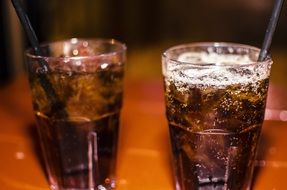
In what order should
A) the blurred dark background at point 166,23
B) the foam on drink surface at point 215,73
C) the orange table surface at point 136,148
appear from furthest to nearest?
the blurred dark background at point 166,23
the orange table surface at point 136,148
the foam on drink surface at point 215,73

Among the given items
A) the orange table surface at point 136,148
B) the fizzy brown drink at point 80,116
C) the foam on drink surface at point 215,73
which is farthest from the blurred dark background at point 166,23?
the foam on drink surface at point 215,73

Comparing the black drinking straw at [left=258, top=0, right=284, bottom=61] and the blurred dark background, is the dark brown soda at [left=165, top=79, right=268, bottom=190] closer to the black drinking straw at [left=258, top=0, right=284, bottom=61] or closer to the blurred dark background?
the black drinking straw at [left=258, top=0, right=284, bottom=61]

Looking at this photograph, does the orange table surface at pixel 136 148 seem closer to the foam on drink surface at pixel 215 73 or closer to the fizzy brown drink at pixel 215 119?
the fizzy brown drink at pixel 215 119

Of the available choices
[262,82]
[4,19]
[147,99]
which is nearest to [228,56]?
[262,82]

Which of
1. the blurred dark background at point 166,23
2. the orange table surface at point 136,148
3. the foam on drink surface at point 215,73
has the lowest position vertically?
the blurred dark background at point 166,23

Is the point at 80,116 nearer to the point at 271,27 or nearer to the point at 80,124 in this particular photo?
the point at 80,124

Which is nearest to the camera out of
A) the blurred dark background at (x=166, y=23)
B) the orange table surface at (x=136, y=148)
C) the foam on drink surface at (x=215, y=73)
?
the foam on drink surface at (x=215, y=73)

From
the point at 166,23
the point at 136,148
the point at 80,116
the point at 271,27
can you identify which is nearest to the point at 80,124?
the point at 80,116
